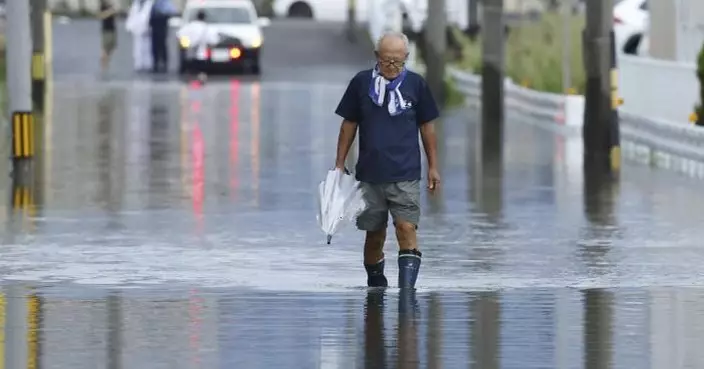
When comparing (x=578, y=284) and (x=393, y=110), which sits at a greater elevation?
(x=393, y=110)

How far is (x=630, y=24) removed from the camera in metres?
42.6

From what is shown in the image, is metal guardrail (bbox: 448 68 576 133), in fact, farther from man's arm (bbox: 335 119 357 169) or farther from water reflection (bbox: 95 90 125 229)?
man's arm (bbox: 335 119 357 169)

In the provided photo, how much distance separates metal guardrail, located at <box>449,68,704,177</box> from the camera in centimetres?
2405

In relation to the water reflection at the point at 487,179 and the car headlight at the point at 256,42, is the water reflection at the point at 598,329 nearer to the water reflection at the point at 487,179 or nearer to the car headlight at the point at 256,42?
the water reflection at the point at 487,179

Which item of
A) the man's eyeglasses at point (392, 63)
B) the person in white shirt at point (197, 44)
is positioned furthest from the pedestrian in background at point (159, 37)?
the man's eyeglasses at point (392, 63)

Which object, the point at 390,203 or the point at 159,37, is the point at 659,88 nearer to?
the point at 390,203

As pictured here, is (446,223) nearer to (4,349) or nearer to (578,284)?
(578,284)

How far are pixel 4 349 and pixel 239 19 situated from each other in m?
39.3

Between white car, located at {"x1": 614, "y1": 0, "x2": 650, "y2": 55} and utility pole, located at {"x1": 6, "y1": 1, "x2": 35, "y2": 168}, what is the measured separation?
17.7m

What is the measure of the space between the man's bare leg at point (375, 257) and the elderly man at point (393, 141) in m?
0.23

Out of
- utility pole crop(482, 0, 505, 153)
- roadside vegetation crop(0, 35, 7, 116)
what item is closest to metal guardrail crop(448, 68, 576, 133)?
utility pole crop(482, 0, 505, 153)

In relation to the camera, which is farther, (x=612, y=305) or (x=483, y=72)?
(x=483, y=72)

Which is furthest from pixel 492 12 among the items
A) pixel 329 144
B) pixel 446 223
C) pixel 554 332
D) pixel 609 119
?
pixel 554 332

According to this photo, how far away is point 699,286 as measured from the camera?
13742 millimetres
